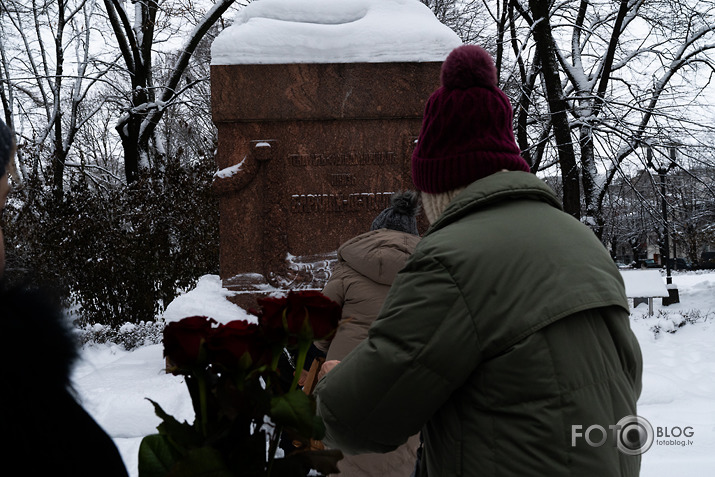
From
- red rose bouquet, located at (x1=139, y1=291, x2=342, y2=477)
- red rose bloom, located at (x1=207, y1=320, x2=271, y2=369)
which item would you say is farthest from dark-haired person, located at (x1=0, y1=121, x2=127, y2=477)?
red rose bloom, located at (x1=207, y1=320, x2=271, y2=369)

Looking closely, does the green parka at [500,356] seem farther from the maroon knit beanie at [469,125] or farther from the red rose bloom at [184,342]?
the red rose bloom at [184,342]

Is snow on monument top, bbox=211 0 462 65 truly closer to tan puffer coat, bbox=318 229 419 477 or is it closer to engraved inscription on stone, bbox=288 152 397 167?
engraved inscription on stone, bbox=288 152 397 167

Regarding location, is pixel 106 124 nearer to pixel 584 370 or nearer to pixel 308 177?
pixel 308 177

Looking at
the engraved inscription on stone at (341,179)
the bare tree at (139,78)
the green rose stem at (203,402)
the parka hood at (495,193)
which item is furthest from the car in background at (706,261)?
the green rose stem at (203,402)

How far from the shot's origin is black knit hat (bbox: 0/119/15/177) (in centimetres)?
102

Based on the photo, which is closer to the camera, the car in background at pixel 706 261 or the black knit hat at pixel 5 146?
the black knit hat at pixel 5 146

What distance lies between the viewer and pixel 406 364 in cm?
122

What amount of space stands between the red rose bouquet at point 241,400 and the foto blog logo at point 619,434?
0.49m

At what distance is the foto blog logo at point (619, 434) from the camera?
1187 mm

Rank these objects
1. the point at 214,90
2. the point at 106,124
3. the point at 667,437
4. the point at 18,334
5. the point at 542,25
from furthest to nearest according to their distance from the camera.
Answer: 1. the point at 106,124
2. the point at 542,25
3. the point at 214,90
4. the point at 667,437
5. the point at 18,334

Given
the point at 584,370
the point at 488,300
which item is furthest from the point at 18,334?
the point at 584,370

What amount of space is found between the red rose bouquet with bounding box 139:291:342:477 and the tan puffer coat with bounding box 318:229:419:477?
165cm

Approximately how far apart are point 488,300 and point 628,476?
1.59 feet

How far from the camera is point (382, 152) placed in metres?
5.16
